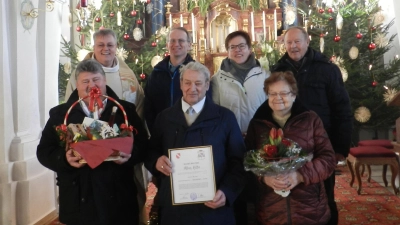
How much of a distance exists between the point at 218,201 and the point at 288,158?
0.44 metres

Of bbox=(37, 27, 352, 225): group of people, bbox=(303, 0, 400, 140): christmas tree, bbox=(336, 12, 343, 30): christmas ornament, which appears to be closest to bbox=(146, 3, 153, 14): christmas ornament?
bbox=(303, 0, 400, 140): christmas tree

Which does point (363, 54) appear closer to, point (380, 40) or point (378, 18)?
point (380, 40)

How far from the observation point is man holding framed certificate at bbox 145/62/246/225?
2367 mm

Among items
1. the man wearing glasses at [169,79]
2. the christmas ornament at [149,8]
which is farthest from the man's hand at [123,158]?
the christmas ornament at [149,8]

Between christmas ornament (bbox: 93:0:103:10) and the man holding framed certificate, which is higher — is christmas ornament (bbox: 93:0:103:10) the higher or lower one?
the higher one

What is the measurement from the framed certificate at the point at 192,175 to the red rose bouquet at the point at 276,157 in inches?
8.4

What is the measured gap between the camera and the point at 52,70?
15.7 ft

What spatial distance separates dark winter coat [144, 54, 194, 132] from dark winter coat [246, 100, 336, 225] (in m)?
0.93

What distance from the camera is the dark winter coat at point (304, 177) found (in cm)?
243

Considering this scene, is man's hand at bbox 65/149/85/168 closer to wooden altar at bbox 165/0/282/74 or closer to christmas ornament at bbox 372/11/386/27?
wooden altar at bbox 165/0/282/74

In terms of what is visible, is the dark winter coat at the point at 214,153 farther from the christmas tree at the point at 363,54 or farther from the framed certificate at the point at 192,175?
the christmas tree at the point at 363,54

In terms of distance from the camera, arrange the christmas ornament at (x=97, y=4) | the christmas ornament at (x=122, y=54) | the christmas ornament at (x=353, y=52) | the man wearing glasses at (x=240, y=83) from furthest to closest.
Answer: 1. the christmas ornament at (x=97, y=4)
2. the christmas ornament at (x=353, y=52)
3. the christmas ornament at (x=122, y=54)
4. the man wearing glasses at (x=240, y=83)

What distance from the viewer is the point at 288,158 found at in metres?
2.25

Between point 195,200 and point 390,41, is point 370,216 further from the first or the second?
point 390,41
